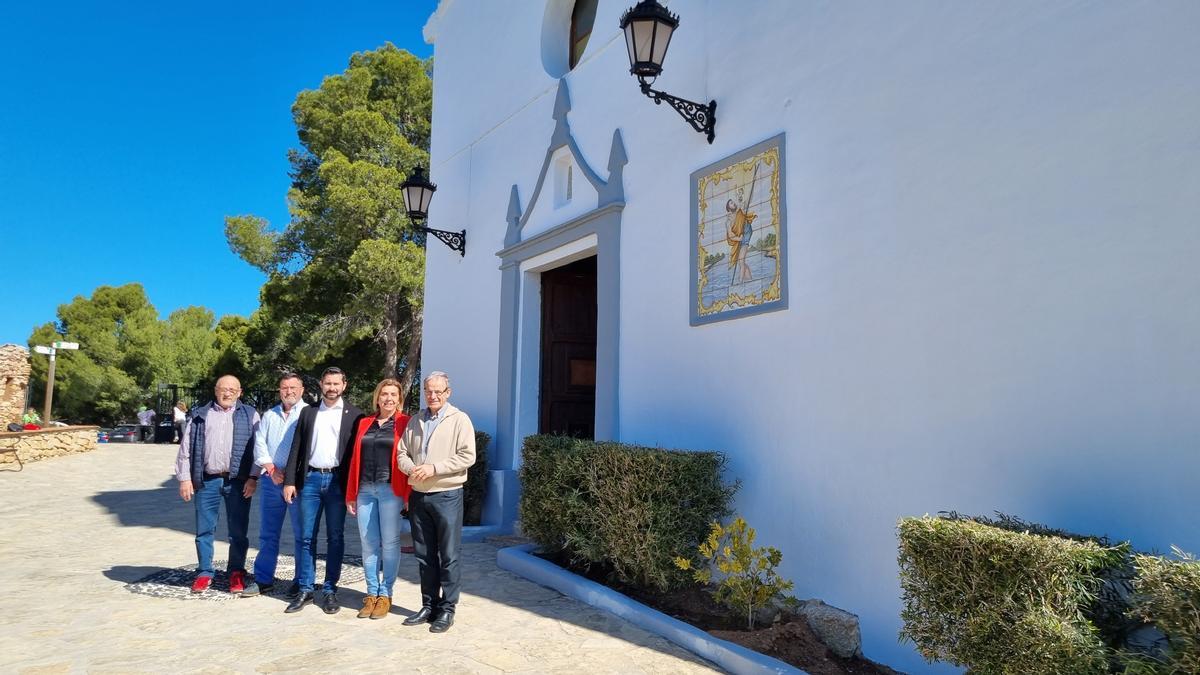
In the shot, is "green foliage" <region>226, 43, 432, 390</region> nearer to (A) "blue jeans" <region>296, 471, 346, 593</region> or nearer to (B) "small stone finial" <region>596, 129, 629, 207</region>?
(B) "small stone finial" <region>596, 129, 629, 207</region>

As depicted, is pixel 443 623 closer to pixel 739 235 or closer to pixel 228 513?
pixel 228 513

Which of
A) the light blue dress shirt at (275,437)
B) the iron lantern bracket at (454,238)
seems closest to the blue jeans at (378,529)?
the light blue dress shirt at (275,437)

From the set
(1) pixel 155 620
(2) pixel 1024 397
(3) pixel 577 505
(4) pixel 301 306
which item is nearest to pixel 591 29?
(3) pixel 577 505

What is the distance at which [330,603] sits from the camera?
4.89 m

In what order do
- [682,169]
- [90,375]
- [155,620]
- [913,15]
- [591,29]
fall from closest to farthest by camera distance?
[913,15]
[155,620]
[682,169]
[591,29]
[90,375]

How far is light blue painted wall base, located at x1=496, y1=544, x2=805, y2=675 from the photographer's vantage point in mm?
3840

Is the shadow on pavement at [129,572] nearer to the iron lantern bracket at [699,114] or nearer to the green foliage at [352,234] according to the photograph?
the iron lantern bracket at [699,114]

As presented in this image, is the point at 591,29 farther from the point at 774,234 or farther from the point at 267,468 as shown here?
the point at 267,468

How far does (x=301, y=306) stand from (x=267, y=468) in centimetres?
1634

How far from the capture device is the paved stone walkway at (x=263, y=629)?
392 cm

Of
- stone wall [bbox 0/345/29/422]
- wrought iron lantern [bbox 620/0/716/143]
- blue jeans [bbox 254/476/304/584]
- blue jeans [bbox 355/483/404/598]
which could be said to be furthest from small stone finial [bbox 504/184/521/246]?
stone wall [bbox 0/345/29/422]

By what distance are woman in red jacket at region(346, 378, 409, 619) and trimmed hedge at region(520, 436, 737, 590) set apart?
4.38ft

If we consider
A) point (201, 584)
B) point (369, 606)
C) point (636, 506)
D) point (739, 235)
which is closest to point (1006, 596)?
point (636, 506)

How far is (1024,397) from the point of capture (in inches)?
143
